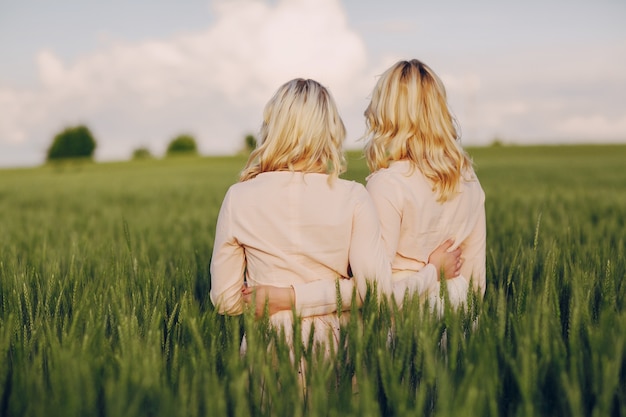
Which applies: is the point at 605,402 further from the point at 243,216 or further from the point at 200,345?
the point at 243,216

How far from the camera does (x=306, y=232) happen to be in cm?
224

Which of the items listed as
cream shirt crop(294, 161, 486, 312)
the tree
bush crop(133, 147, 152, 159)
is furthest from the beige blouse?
the tree

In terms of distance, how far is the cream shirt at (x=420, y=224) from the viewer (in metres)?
2.52

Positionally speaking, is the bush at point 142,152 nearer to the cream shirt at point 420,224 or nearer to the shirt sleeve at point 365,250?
the cream shirt at point 420,224

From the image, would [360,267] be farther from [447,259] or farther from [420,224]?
[447,259]

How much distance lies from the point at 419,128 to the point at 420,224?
15.0 inches

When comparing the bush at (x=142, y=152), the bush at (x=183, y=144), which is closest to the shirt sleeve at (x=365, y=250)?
the bush at (x=142, y=152)

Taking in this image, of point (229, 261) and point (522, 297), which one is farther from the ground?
point (229, 261)

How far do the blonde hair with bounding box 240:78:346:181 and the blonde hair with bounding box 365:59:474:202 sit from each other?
413mm

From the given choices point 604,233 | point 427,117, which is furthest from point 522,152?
point 427,117

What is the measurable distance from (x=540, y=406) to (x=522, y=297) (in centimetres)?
62

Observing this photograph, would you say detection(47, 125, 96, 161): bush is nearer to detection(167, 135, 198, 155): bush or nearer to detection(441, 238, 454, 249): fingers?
detection(167, 135, 198, 155): bush

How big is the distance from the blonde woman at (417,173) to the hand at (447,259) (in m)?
0.02

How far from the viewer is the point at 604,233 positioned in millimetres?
5070
